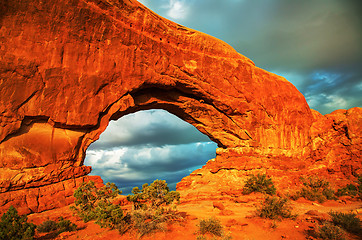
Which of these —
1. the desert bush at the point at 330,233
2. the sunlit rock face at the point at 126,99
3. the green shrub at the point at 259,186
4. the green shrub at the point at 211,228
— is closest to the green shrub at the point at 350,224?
the desert bush at the point at 330,233

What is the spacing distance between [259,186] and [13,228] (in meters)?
14.3

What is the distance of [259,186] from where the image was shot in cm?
1503

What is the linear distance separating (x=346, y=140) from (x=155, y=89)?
18991mm

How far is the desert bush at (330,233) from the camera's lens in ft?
17.8

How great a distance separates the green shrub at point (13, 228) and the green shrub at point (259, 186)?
1324 cm

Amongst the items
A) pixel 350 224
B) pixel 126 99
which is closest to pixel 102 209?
pixel 350 224

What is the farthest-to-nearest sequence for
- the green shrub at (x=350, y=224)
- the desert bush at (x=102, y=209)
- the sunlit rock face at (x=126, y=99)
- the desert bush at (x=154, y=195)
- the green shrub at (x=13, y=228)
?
the sunlit rock face at (x=126, y=99), the desert bush at (x=154, y=195), the desert bush at (x=102, y=209), the green shrub at (x=350, y=224), the green shrub at (x=13, y=228)

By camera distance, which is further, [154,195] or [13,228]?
[154,195]

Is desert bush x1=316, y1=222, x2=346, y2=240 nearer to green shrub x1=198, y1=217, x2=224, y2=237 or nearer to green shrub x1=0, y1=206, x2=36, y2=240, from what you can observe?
green shrub x1=198, y1=217, x2=224, y2=237

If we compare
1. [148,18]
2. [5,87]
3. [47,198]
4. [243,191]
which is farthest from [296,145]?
[5,87]

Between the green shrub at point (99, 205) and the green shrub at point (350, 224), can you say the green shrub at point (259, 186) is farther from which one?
the green shrub at point (99, 205)

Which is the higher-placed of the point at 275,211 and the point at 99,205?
the point at 99,205

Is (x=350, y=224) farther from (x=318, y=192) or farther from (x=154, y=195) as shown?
(x=318, y=192)

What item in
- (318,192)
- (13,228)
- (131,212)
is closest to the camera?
(13,228)
